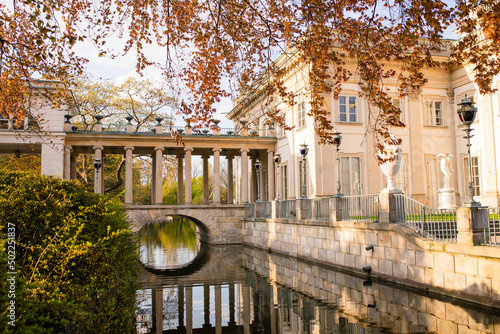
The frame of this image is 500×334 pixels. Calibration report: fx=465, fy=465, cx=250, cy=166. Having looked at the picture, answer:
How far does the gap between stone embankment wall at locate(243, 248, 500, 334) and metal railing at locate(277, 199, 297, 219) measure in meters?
5.40

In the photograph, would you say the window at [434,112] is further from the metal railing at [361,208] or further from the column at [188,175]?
the column at [188,175]

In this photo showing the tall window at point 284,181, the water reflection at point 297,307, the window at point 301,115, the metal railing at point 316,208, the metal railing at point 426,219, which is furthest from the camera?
the tall window at point 284,181

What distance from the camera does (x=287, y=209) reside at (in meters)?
22.8

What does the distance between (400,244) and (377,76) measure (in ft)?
23.6

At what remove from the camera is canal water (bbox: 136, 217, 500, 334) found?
9062mm

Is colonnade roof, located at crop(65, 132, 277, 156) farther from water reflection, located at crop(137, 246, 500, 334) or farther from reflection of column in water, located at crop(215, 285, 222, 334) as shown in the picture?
reflection of column in water, located at crop(215, 285, 222, 334)

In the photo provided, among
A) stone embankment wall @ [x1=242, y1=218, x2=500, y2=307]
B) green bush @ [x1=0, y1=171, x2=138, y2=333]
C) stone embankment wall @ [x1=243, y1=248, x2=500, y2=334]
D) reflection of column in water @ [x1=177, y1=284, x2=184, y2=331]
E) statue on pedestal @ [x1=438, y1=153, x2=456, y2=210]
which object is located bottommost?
reflection of column in water @ [x1=177, y1=284, x2=184, y2=331]

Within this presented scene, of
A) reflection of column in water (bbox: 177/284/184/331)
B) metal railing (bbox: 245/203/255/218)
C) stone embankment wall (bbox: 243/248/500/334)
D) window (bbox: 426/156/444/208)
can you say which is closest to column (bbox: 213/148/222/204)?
metal railing (bbox: 245/203/255/218)

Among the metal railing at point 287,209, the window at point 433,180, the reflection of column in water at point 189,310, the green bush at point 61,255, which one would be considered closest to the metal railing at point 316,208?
the metal railing at point 287,209

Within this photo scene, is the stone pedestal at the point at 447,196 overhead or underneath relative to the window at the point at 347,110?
underneath

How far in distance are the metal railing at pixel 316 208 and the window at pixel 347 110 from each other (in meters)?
8.13

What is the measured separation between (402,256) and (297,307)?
160 inches

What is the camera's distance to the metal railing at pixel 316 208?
18672 millimetres

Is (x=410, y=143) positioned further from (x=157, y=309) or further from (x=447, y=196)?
(x=157, y=309)
